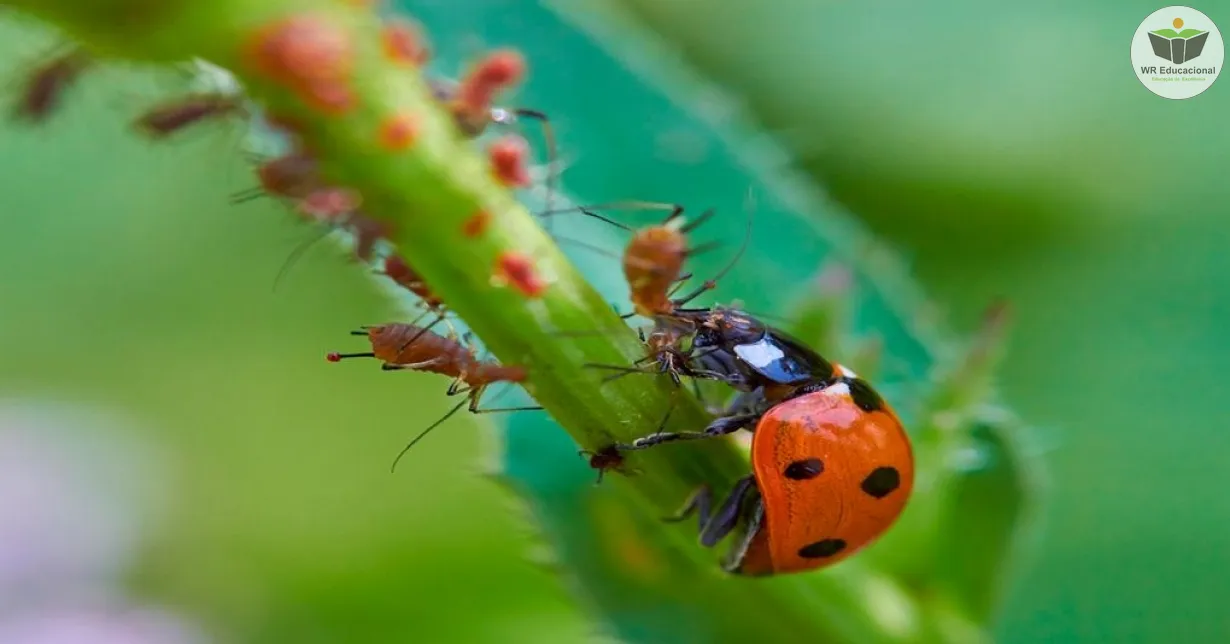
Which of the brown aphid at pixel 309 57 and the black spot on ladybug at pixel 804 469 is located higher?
the black spot on ladybug at pixel 804 469

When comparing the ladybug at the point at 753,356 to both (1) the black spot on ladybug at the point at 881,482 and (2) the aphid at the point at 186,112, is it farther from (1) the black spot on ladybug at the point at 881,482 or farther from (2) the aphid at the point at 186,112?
(2) the aphid at the point at 186,112

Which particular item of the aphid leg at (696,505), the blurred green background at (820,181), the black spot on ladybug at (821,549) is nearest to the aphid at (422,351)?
the aphid leg at (696,505)

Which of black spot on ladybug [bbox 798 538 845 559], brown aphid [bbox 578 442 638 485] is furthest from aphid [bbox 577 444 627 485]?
black spot on ladybug [bbox 798 538 845 559]

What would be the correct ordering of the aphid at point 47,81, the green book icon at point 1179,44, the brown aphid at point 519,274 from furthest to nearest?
the green book icon at point 1179,44 → the brown aphid at point 519,274 → the aphid at point 47,81

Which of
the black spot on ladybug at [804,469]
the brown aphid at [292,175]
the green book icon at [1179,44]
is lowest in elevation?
the brown aphid at [292,175]

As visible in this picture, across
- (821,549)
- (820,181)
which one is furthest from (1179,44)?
(821,549)

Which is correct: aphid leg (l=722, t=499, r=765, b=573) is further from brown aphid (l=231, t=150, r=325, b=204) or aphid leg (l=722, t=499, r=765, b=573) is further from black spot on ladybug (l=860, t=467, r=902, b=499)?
brown aphid (l=231, t=150, r=325, b=204)

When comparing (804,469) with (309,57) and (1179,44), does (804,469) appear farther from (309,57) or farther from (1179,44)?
(1179,44)
